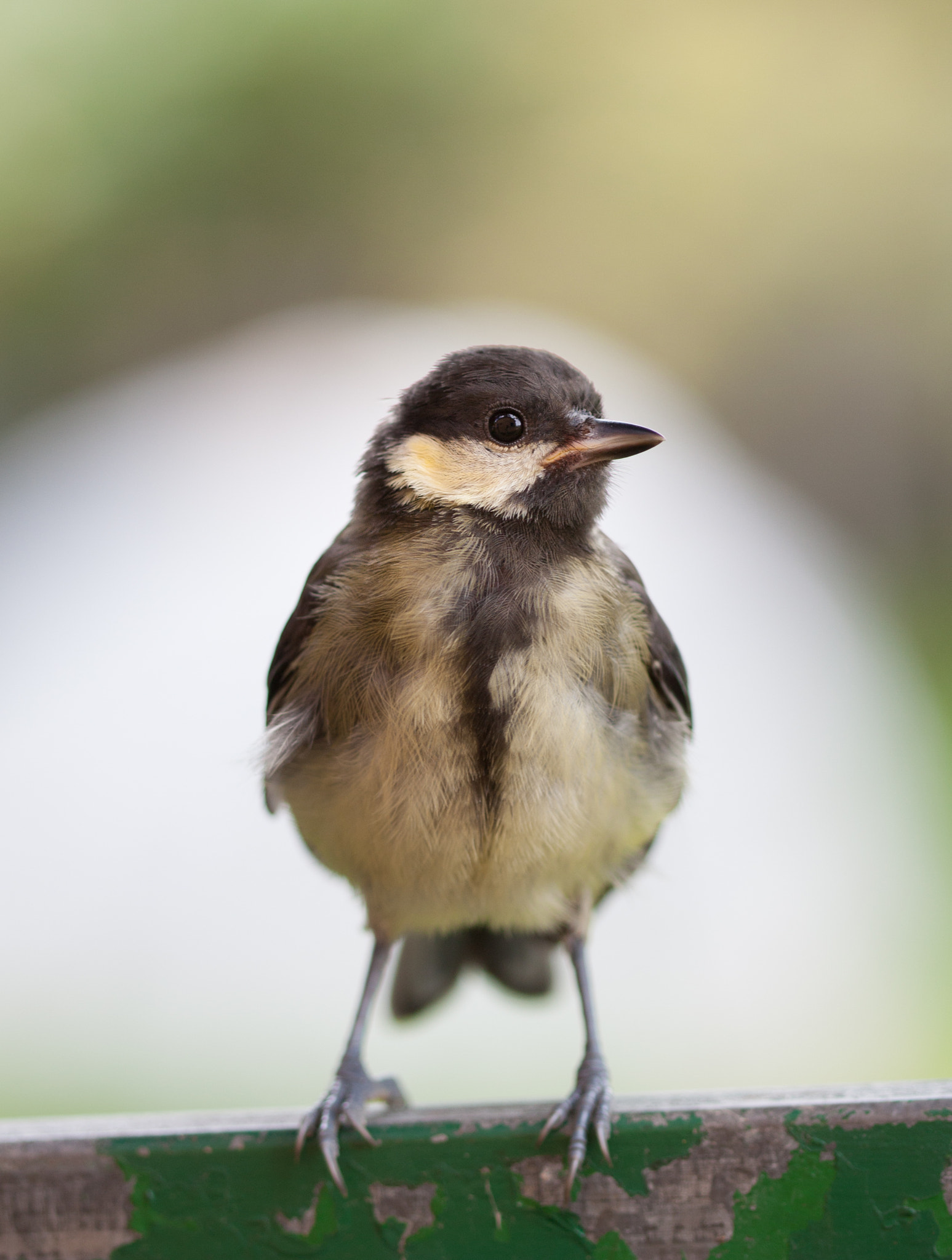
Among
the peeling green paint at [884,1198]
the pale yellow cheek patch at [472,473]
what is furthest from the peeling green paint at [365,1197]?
the pale yellow cheek patch at [472,473]

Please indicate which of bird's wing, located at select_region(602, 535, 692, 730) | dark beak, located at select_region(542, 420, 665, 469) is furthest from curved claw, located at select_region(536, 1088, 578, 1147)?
dark beak, located at select_region(542, 420, 665, 469)

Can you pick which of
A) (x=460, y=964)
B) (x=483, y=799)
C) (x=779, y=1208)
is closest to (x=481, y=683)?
(x=483, y=799)

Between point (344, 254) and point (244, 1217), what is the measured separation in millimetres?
3799

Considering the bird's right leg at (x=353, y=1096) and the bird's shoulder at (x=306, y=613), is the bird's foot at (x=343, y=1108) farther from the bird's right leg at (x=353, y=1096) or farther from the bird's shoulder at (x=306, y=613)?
the bird's shoulder at (x=306, y=613)

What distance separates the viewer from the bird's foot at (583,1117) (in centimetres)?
148

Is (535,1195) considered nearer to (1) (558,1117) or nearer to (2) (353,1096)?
(1) (558,1117)

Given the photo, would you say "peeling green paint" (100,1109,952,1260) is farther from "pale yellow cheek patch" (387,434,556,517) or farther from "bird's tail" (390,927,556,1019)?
"pale yellow cheek patch" (387,434,556,517)

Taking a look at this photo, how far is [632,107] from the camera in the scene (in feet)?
14.7

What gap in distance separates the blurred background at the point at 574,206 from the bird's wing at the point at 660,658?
8.53 ft

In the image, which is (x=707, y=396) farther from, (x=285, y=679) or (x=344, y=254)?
(x=285, y=679)

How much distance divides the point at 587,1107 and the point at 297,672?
0.74 metres

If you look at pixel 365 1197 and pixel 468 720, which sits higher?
pixel 468 720

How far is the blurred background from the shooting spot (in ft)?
14.2

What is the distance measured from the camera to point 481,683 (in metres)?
1.57
